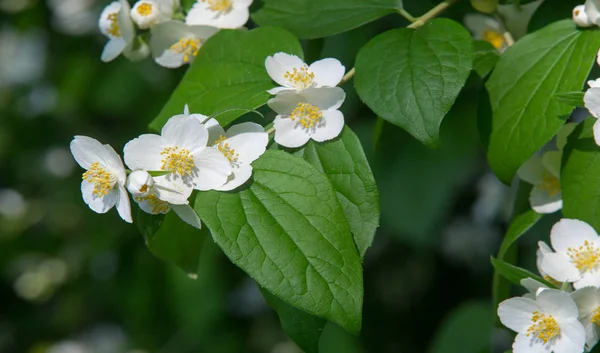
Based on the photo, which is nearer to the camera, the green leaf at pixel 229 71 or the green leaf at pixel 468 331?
the green leaf at pixel 229 71

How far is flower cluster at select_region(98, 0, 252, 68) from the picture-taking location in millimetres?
1343

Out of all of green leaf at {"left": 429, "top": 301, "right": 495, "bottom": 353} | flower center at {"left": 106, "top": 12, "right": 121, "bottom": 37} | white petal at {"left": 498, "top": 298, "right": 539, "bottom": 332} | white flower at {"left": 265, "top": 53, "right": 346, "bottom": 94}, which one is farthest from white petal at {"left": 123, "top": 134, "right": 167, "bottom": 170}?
green leaf at {"left": 429, "top": 301, "right": 495, "bottom": 353}

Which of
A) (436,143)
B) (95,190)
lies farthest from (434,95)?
(95,190)

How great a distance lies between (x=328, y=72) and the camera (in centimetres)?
117

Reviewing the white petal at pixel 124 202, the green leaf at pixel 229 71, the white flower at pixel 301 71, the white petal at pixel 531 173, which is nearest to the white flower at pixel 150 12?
the green leaf at pixel 229 71

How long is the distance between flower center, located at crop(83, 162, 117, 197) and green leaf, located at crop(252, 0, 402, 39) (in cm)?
41

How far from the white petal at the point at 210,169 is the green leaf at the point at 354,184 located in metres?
0.14

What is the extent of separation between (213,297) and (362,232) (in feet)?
5.63

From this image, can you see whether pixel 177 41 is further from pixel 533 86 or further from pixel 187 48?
pixel 533 86

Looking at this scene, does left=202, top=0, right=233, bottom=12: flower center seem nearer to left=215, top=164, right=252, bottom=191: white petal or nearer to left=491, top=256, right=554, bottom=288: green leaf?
left=215, top=164, right=252, bottom=191: white petal

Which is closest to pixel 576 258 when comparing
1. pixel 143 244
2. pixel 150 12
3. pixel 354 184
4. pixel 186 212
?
pixel 354 184

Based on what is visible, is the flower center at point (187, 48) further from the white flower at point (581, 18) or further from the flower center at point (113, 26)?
the white flower at point (581, 18)

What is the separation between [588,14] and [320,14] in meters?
0.42

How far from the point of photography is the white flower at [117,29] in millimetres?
1360
